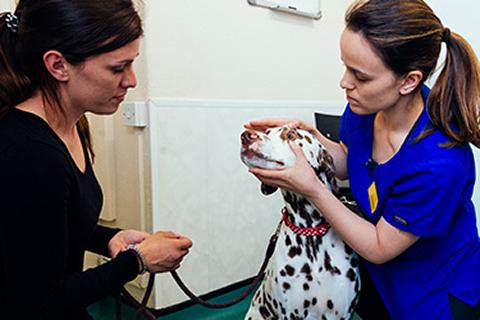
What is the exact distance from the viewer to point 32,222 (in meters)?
0.84

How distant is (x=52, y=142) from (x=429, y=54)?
92 cm

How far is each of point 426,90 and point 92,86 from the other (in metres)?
0.87

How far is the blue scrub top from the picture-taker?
981 millimetres

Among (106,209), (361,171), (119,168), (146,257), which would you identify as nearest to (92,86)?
(146,257)

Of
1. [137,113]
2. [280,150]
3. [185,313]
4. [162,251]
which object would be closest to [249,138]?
[280,150]

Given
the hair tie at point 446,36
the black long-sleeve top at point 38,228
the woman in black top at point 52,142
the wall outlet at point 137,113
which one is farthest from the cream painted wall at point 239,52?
the hair tie at point 446,36

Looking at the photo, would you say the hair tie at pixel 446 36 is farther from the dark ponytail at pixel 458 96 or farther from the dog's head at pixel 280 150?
the dog's head at pixel 280 150

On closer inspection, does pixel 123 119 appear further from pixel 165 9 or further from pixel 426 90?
pixel 426 90

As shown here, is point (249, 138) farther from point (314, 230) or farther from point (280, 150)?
point (314, 230)

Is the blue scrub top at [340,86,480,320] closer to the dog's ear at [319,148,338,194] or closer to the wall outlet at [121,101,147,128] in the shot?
the dog's ear at [319,148,338,194]

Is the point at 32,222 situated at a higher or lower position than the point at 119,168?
higher

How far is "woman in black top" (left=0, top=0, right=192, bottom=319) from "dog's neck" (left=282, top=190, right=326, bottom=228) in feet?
1.27

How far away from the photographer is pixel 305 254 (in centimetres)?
108

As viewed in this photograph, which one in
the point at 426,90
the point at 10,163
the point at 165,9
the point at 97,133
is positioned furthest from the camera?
the point at 97,133
